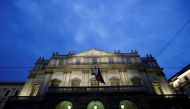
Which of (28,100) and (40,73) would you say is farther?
(40,73)

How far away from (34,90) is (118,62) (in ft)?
60.5

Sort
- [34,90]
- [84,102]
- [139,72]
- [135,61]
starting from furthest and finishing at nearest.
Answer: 1. [135,61]
2. [139,72]
3. [34,90]
4. [84,102]

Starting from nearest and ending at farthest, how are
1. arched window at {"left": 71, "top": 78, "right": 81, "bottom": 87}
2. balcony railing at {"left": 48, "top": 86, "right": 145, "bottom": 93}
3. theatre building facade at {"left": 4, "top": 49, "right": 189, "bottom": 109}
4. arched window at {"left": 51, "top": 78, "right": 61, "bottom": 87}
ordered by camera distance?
1. theatre building facade at {"left": 4, "top": 49, "right": 189, "bottom": 109}
2. balcony railing at {"left": 48, "top": 86, "right": 145, "bottom": 93}
3. arched window at {"left": 71, "top": 78, "right": 81, "bottom": 87}
4. arched window at {"left": 51, "top": 78, "right": 61, "bottom": 87}

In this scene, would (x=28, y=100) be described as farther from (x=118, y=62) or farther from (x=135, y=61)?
(x=135, y=61)

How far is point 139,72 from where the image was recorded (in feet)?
101

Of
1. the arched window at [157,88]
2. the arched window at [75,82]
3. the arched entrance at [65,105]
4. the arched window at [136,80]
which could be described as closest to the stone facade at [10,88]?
the arched window at [75,82]

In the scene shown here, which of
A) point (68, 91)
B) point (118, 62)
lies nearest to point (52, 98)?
point (68, 91)

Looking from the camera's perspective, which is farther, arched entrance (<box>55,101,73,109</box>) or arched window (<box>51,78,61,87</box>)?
arched window (<box>51,78,61,87</box>)

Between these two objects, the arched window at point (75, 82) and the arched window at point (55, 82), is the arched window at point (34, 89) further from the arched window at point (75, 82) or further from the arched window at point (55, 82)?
the arched window at point (75, 82)

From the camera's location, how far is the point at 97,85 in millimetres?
27750

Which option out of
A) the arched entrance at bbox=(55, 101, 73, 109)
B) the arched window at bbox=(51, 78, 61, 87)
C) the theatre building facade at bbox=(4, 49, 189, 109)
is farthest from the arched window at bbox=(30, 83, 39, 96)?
the arched entrance at bbox=(55, 101, 73, 109)

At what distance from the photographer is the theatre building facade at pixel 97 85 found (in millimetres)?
23359

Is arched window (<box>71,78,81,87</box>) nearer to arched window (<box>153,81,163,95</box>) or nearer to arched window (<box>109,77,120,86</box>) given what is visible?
arched window (<box>109,77,120,86</box>)

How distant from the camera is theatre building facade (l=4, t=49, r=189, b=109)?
2336 centimetres
